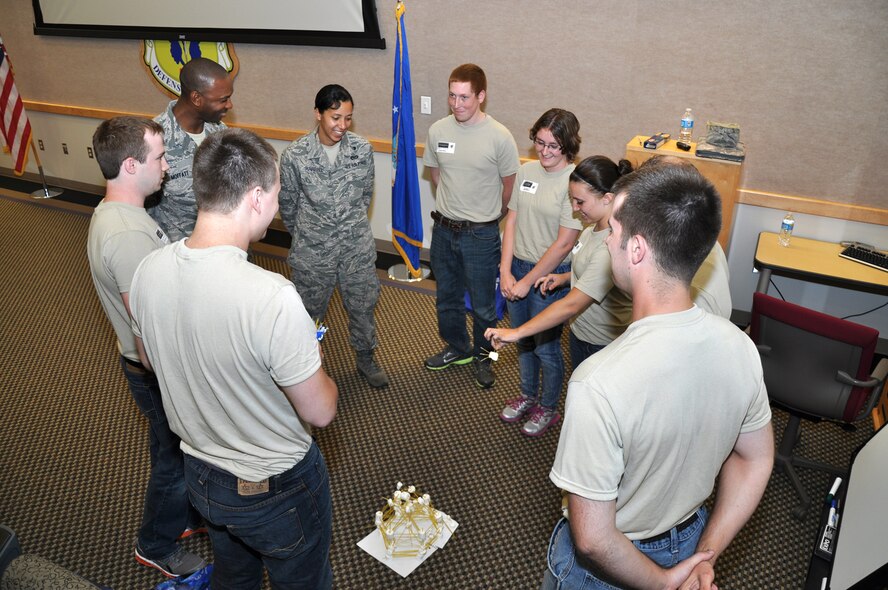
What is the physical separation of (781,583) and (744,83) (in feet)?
8.53

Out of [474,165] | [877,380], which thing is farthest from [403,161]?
[877,380]

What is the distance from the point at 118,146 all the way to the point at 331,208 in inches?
45.8

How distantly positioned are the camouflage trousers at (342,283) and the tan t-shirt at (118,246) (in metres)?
1.14

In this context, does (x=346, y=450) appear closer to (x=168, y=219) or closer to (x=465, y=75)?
(x=168, y=219)

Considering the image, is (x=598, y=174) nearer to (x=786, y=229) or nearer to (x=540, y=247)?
(x=540, y=247)

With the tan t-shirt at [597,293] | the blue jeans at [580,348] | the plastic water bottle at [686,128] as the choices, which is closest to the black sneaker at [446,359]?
the blue jeans at [580,348]

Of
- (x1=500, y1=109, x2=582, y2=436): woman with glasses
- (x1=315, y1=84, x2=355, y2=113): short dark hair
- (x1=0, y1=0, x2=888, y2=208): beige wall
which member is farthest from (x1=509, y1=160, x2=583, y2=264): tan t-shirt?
(x1=0, y1=0, x2=888, y2=208): beige wall

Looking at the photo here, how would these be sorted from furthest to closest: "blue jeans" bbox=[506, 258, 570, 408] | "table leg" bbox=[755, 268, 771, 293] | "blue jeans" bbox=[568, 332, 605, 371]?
"table leg" bbox=[755, 268, 771, 293]
"blue jeans" bbox=[506, 258, 570, 408]
"blue jeans" bbox=[568, 332, 605, 371]

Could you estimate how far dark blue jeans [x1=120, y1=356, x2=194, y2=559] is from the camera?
2.06 m

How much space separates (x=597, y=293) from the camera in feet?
6.72

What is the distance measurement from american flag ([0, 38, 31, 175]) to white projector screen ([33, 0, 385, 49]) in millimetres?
546

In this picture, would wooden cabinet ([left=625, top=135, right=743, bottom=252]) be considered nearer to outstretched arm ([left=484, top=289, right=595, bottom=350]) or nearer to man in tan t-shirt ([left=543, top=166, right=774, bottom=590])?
outstretched arm ([left=484, top=289, right=595, bottom=350])

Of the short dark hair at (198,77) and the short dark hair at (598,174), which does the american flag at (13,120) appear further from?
the short dark hair at (598,174)

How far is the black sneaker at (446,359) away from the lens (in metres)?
3.53
